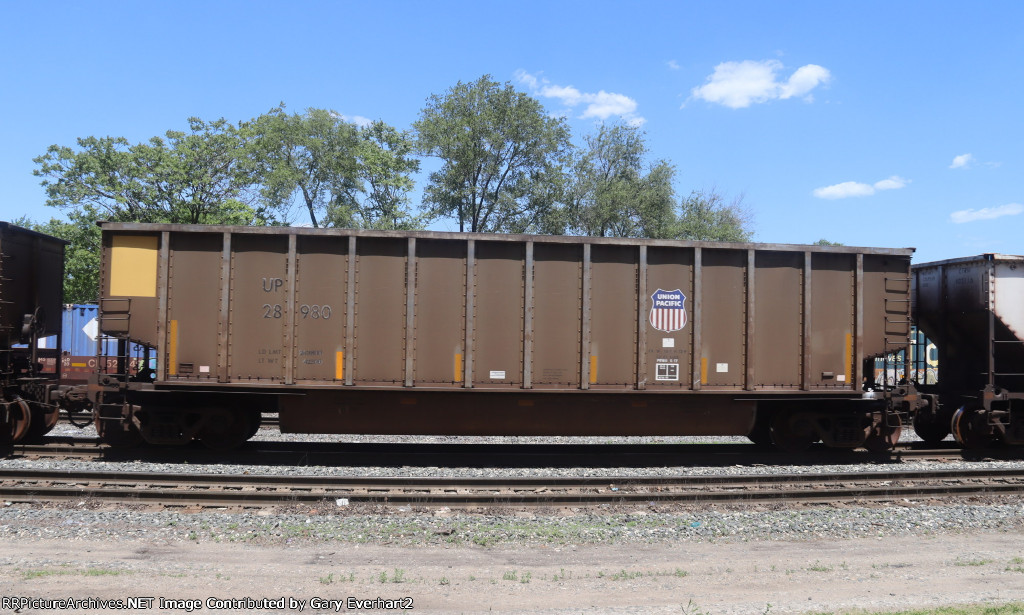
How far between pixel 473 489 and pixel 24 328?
8413mm

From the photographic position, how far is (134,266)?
10.5 metres

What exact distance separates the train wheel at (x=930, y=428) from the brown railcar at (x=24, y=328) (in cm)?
Result: 1596

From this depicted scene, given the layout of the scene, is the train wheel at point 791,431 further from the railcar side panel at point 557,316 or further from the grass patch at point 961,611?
the grass patch at point 961,611

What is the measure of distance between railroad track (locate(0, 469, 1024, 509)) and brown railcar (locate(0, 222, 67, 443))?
233 cm

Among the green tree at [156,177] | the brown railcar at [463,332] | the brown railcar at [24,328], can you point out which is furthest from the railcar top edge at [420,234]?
the green tree at [156,177]

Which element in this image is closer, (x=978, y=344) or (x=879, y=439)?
(x=879, y=439)

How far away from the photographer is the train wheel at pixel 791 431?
11.6m

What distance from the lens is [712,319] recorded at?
11070mm

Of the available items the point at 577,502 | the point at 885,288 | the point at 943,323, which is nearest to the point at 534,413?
the point at 577,502

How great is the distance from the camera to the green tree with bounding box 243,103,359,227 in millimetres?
43156

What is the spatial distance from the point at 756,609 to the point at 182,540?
5816 mm

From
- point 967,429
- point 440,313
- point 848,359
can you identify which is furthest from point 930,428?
point 440,313

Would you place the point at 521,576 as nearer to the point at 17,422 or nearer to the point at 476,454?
the point at 476,454

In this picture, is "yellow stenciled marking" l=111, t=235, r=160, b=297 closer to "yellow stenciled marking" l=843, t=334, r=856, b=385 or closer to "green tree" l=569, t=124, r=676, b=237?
"yellow stenciled marking" l=843, t=334, r=856, b=385
